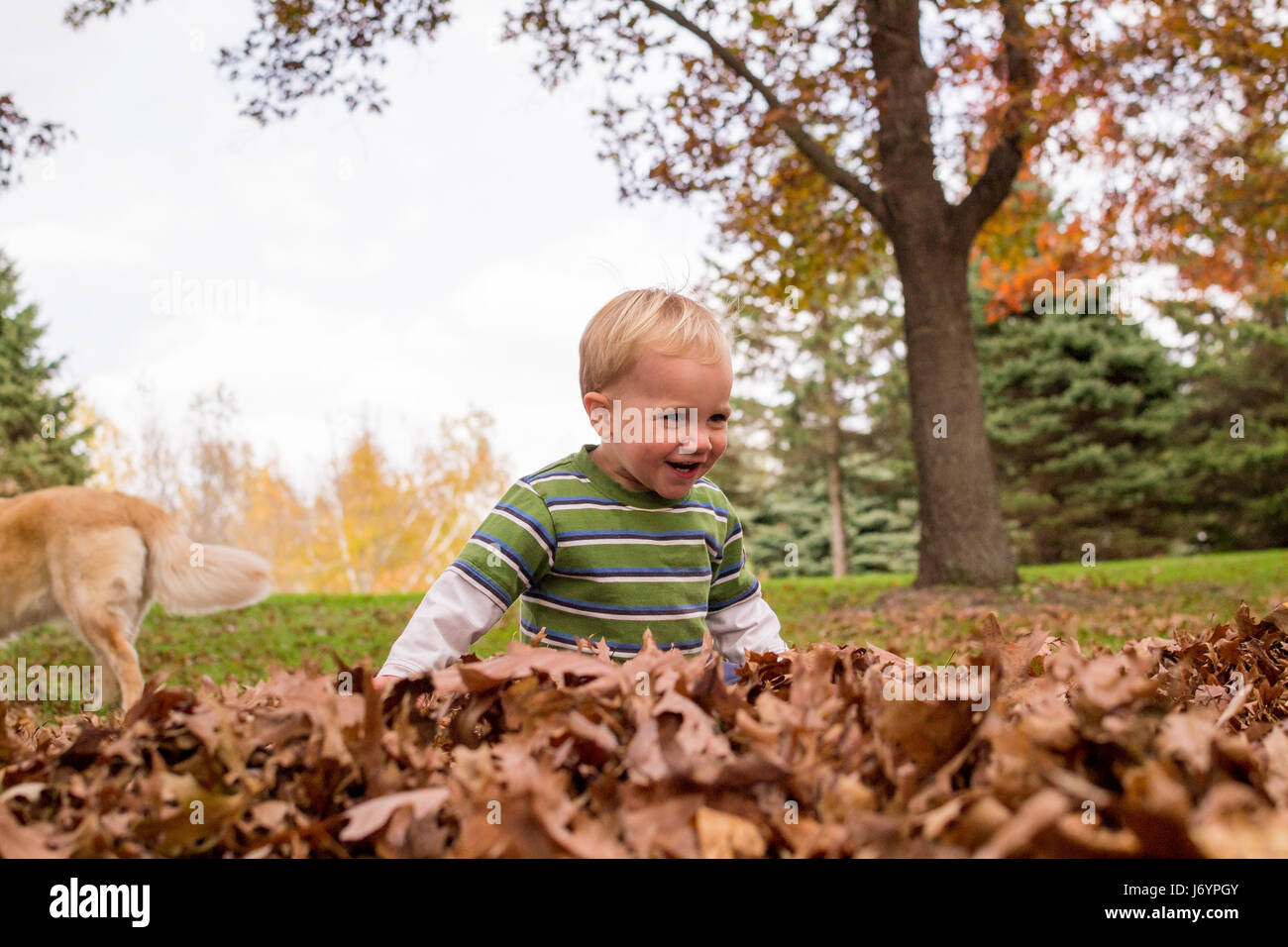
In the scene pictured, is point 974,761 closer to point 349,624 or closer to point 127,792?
point 127,792

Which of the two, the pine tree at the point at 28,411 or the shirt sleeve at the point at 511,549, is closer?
the shirt sleeve at the point at 511,549

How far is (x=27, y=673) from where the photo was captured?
6.71 m

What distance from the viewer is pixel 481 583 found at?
232 centimetres

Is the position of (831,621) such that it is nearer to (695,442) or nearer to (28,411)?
(695,442)

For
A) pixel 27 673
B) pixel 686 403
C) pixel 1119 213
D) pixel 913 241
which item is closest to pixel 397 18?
pixel 913 241

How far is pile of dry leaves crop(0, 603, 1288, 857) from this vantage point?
3.05 feet

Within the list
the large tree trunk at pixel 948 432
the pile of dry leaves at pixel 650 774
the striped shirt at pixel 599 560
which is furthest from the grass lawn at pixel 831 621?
the pile of dry leaves at pixel 650 774

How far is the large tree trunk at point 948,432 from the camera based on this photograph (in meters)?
9.46

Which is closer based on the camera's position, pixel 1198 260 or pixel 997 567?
pixel 997 567

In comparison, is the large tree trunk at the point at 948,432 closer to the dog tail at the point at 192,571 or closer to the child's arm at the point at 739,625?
the dog tail at the point at 192,571

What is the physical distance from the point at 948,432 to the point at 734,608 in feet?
23.9
